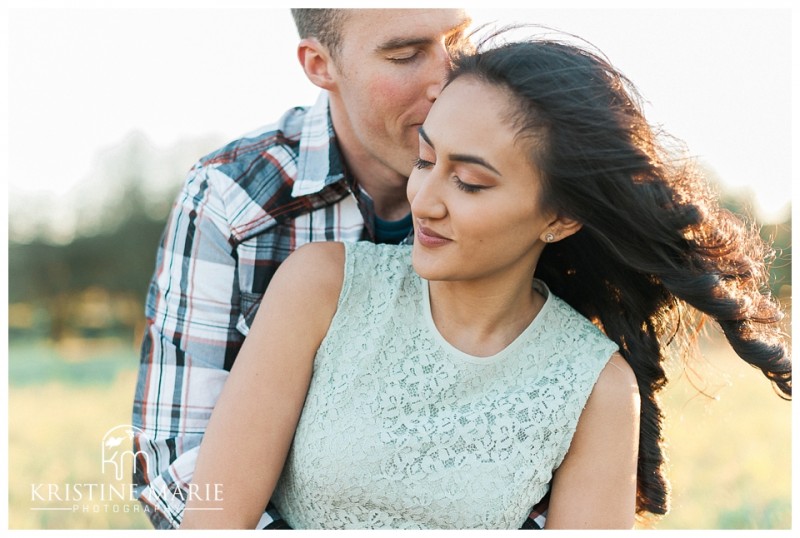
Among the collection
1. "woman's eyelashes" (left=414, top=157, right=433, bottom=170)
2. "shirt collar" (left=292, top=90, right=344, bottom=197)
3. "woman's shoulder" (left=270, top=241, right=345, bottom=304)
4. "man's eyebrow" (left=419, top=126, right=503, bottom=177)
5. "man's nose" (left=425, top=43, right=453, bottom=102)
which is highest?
"man's nose" (left=425, top=43, right=453, bottom=102)

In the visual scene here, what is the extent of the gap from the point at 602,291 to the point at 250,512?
132cm

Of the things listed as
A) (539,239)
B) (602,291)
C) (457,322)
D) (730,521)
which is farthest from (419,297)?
(730,521)

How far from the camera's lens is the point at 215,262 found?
3352mm

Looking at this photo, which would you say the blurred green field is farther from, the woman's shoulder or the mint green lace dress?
the woman's shoulder

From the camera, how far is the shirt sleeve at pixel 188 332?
10.6 ft

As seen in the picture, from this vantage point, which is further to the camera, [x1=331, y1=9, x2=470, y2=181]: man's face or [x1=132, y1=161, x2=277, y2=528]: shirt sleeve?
[x1=331, y1=9, x2=470, y2=181]: man's face

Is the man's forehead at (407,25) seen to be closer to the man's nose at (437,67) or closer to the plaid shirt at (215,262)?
the man's nose at (437,67)

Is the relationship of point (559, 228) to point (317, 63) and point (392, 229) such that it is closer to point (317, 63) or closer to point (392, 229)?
point (392, 229)

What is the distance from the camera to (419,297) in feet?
9.42

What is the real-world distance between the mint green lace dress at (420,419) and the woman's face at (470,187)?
276 millimetres

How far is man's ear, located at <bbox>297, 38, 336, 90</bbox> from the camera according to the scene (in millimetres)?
3668

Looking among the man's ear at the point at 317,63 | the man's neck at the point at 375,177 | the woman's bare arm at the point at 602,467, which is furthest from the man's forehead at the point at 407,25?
the woman's bare arm at the point at 602,467

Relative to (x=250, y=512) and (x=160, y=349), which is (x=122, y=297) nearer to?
(x=160, y=349)

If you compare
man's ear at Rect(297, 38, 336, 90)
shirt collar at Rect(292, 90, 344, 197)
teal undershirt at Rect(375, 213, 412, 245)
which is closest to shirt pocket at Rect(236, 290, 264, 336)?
shirt collar at Rect(292, 90, 344, 197)
